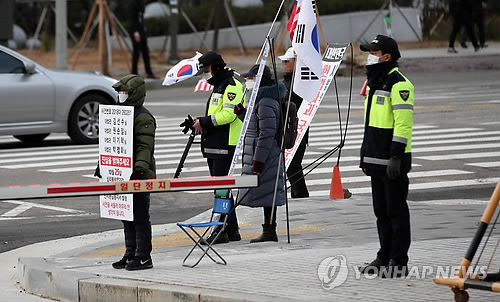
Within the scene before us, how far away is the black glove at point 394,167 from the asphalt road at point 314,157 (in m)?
4.34

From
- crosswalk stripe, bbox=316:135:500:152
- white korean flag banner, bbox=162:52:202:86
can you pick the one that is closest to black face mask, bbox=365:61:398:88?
white korean flag banner, bbox=162:52:202:86

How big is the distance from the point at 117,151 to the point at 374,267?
2.23 m

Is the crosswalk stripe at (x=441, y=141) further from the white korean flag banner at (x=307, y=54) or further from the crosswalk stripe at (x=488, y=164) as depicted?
the white korean flag banner at (x=307, y=54)

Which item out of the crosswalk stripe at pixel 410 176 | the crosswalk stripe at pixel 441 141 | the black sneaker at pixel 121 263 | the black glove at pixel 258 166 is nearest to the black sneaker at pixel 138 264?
the black sneaker at pixel 121 263

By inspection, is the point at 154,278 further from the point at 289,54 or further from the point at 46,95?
the point at 46,95

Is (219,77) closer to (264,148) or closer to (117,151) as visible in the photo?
(264,148)

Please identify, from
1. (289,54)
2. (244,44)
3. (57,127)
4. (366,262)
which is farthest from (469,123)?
(244,44)

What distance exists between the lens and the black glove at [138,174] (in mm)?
9094

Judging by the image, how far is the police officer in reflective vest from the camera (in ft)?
34.4

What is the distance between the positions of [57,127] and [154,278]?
10.5 metres

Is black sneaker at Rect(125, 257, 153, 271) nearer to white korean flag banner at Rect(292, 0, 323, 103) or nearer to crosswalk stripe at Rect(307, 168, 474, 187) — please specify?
white korean flag banner at Rect(292, 0, 323, 103)

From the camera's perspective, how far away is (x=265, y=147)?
10398mm

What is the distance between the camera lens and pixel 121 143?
9.14 meters

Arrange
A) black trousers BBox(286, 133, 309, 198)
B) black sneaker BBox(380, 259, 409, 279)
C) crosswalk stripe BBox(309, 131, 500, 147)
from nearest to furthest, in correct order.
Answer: black sneaker BBox(380, 259, 409, 279), black trousers BBox(286, 133, 309, 198), crosswalk stripe BBox(309, 131, 500, 147)
